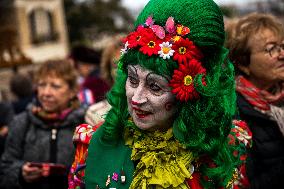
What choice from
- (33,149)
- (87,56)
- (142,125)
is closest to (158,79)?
(142,125)

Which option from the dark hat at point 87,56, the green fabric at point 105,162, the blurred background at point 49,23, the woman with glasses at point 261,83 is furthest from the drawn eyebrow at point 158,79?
the blurred background at point 49,23

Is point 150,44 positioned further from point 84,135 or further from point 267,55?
point 267,55

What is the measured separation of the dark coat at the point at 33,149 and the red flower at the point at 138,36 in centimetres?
→ 134

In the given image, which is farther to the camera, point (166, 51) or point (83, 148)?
point (83, 148)

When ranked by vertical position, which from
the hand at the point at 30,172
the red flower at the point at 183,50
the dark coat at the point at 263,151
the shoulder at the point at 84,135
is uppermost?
the red flower at the point at 183,50

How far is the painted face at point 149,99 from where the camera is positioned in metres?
1.70

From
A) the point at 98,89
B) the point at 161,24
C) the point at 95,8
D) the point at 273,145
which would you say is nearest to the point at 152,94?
the point at 161,24

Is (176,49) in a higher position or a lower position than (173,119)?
higher

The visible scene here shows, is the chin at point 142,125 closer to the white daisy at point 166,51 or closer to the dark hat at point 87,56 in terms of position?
the white daisy at point 166,51

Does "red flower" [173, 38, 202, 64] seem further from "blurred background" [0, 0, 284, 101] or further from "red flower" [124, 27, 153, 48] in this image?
"blurred background" [0, 0, 284, 101]

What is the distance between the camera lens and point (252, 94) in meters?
2.48

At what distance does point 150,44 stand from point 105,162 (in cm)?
51

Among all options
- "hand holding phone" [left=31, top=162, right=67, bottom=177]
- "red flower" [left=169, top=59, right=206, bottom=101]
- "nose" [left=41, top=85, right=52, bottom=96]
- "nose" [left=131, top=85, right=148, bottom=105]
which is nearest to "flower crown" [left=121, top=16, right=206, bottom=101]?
"red flower" [left=169, top=59, right=206, bottom=101]

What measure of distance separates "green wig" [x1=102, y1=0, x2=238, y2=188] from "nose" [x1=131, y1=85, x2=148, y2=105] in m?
0.09
